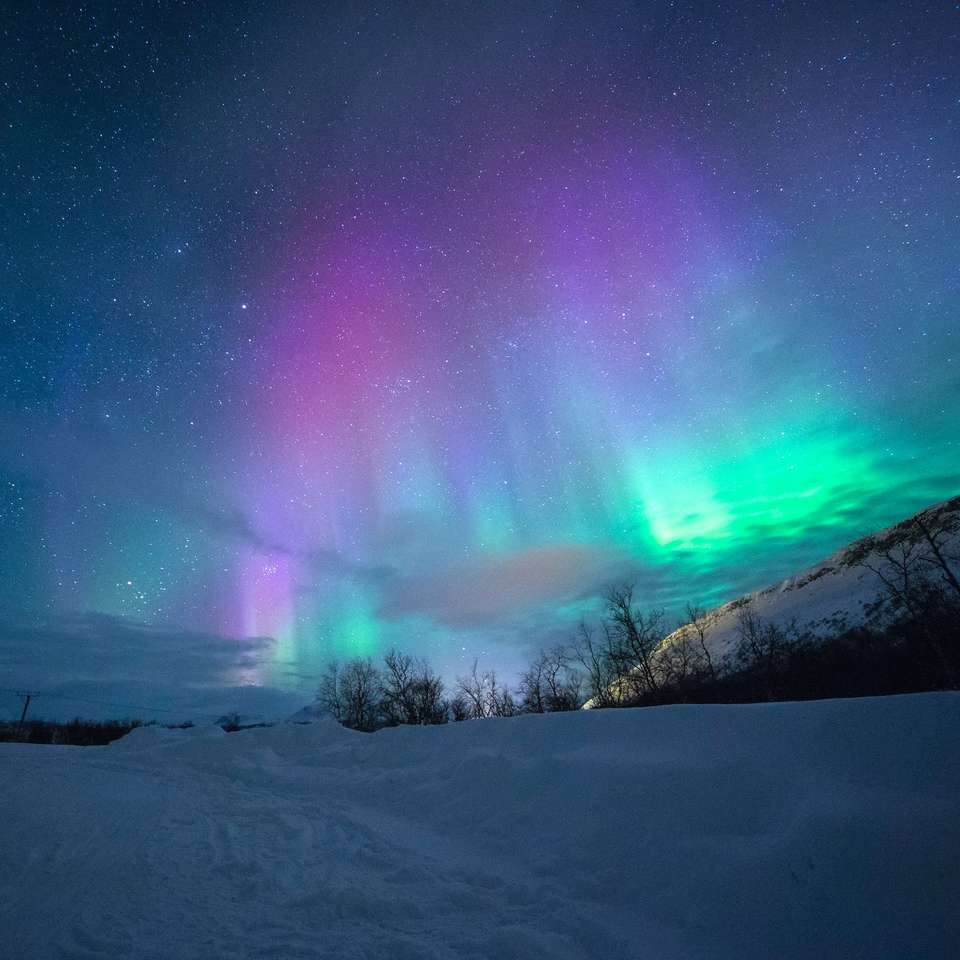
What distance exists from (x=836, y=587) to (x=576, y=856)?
7946cm

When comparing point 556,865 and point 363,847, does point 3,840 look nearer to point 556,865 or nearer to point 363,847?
point 363,847

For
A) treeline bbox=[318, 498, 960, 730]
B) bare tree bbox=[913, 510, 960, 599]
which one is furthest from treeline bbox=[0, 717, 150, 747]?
bare tree bbox=[913, 510, 960, 599]

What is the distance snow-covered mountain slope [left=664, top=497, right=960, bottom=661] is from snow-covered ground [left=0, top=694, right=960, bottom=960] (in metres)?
62.1

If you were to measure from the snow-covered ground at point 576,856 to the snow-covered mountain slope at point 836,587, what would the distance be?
6208cm

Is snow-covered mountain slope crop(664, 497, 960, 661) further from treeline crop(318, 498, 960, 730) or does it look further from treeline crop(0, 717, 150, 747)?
treeline crop(0, 717, 150, 747)

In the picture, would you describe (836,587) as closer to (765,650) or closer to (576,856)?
(765,650)

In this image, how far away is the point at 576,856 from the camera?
6867 mm

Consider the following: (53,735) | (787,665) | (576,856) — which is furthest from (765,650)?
(53,735)

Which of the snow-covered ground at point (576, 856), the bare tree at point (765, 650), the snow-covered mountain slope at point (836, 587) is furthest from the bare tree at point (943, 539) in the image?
the snow-covered ground at point (576, 856)

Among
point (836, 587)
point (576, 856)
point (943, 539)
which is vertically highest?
point (943, 539)

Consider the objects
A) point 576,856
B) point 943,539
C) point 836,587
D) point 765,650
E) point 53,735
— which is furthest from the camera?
point 836,587

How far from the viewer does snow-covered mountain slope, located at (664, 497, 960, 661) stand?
58812 mm

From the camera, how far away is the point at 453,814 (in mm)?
9586

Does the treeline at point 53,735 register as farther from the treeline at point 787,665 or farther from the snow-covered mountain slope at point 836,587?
the snow-covered mountain slope at point 836,587
